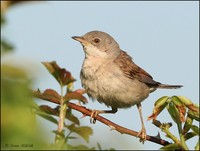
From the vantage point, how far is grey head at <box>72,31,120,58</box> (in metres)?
7.56

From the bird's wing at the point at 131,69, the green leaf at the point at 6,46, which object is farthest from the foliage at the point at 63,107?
the bird's wing at the point at 131,69

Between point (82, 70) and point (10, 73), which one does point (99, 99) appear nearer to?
point (82, 70)

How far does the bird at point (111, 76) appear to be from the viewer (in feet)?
22.1

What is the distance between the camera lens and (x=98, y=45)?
7.88 m

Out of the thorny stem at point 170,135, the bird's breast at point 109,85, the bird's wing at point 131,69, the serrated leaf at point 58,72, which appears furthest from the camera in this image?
the bird's wing at point 131,69

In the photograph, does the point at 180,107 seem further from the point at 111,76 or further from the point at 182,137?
the point at 111,76

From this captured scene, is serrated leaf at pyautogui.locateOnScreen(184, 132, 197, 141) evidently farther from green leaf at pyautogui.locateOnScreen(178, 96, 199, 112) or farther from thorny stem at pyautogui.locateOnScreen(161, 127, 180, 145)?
green leaf at pyautogui.locateOnScreen(178, 96, 199, 112)

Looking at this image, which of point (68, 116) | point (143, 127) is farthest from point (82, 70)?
point (68, 116)

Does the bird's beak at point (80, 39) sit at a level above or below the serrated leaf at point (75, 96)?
above

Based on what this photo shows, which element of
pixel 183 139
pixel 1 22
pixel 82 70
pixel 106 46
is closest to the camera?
pixel 1 22

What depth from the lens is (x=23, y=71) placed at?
88 cm

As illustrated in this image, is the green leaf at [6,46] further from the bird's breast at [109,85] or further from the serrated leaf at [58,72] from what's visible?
the bird's breast at [109,85]

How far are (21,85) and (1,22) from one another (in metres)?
0.22

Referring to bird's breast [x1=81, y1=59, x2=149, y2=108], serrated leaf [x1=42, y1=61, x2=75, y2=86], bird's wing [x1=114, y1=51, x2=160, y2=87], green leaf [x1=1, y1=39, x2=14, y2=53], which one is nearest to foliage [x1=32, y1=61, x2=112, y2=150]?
serrated leaf [x1=42, y1=61, x2=75, y2=86]
